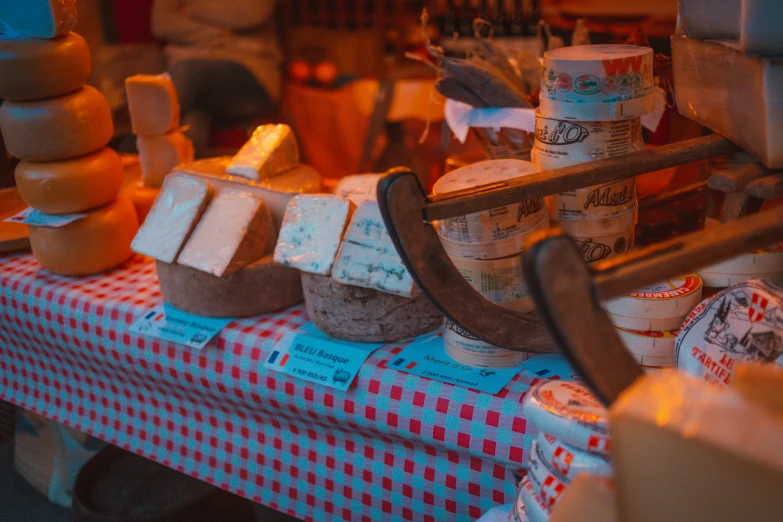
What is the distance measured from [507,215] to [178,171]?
85cm

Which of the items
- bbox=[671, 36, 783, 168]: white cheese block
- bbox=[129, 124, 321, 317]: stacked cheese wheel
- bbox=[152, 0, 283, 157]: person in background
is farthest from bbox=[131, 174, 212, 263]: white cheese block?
bbox=[152, 0, 283, 157]: person in background

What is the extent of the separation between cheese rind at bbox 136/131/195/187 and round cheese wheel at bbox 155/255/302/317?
45 cm

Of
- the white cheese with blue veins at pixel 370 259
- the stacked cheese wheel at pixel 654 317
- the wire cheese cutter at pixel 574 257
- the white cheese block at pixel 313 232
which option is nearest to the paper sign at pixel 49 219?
the white cheese block at pixel 313 232

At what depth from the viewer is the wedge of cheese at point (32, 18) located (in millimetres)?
1570

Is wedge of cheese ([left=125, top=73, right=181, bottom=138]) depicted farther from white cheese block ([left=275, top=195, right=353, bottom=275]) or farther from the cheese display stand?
white cheese block ([left=275, top=195, right=353, bottom=275])

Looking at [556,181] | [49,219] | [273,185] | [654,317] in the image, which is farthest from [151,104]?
[654,317]

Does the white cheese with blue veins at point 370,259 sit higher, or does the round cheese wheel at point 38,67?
the round cheese wheel at point 38,67

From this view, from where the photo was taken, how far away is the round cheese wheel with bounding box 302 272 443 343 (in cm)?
134

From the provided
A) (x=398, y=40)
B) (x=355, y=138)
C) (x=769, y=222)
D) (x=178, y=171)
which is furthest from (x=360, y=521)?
(x=398, y=40)

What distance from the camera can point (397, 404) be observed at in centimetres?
128

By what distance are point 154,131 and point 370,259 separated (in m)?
0.89

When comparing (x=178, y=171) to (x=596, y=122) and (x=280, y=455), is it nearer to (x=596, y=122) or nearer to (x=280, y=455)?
(x=280, y=455)

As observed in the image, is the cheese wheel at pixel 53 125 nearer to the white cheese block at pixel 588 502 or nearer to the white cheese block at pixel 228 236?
the white cheese block at pixel 228 236

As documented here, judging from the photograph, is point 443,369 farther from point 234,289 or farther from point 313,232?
point 234,289
